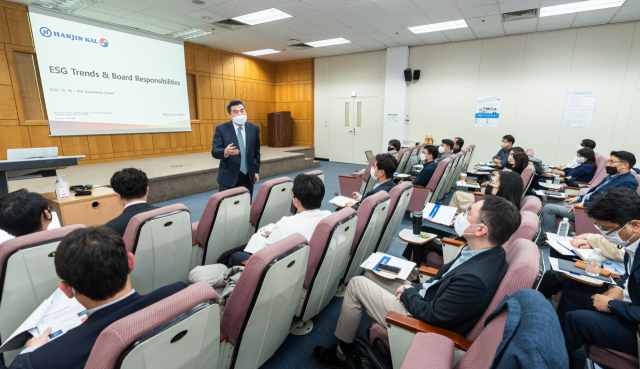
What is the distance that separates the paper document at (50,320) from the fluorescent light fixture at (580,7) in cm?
789

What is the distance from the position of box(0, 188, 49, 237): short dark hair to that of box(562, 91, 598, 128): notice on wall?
31.4 feet

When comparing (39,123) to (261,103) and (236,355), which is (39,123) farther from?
(236,355)

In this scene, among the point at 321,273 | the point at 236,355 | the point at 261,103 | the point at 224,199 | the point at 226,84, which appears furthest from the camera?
the point at 261,103

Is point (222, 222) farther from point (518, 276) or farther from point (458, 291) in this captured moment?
point (518, 276)

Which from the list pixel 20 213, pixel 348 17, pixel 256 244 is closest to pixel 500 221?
Result: pixel 256 244

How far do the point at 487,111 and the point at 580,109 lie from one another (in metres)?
1.94

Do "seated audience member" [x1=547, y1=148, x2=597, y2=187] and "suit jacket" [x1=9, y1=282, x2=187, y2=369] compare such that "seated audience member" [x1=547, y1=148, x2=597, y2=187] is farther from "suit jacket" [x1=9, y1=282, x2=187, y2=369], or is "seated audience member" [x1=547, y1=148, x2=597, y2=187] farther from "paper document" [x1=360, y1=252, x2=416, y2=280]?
"suit jacket" [x1=9, y1=282, x2=187, y2=369]

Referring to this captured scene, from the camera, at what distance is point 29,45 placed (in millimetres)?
5590

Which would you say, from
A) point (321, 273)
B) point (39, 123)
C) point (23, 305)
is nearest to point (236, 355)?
point (321, 273)

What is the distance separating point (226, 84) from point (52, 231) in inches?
346

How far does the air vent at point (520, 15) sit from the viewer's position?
579cm

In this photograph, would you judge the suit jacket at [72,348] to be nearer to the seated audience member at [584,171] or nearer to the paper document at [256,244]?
the paper document at [256,244]

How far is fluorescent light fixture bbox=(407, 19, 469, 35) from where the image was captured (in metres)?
6.58

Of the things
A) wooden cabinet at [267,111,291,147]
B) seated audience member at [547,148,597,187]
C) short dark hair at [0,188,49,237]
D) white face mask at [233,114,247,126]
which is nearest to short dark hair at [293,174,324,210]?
short dark hair at [0,188,49,237]
